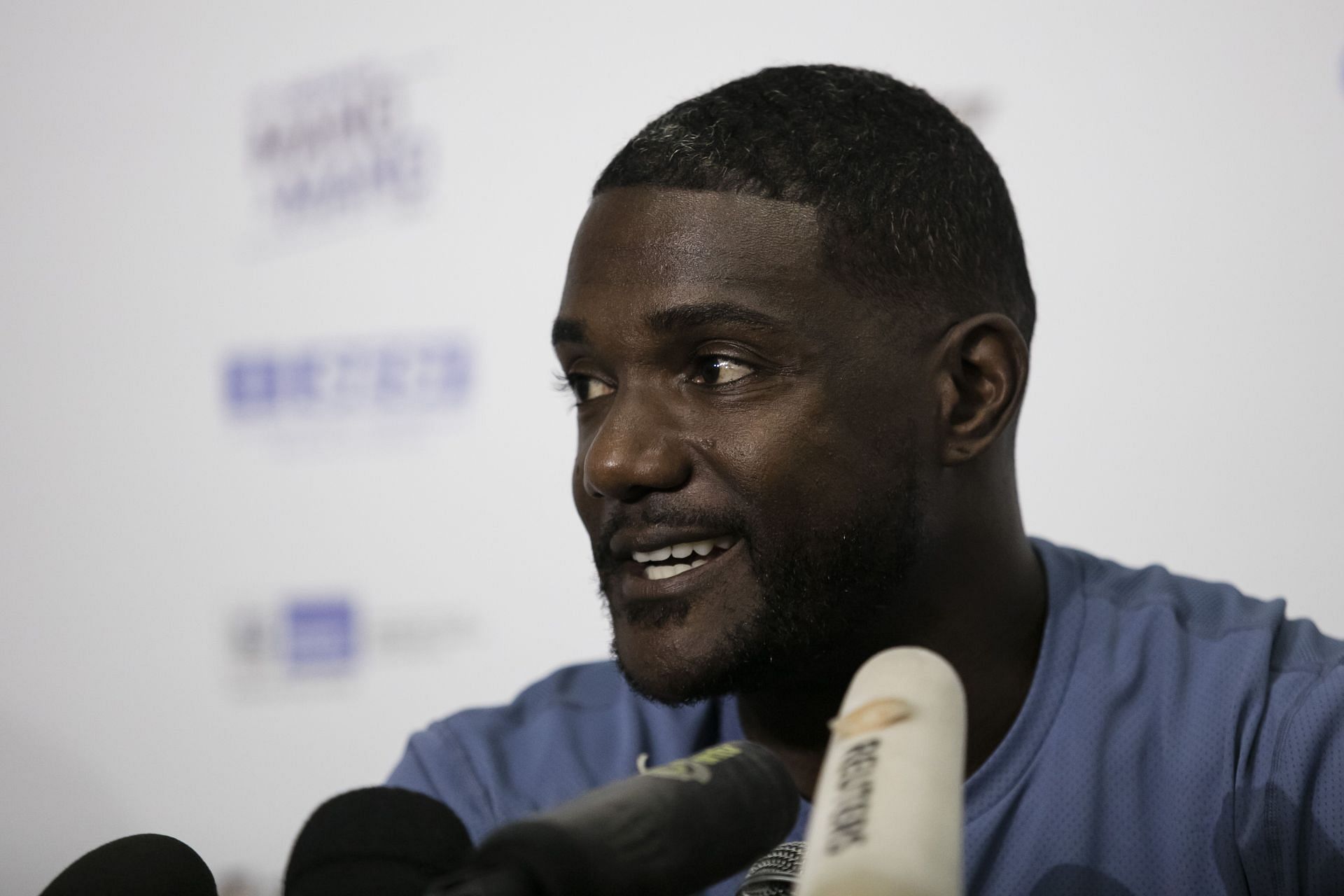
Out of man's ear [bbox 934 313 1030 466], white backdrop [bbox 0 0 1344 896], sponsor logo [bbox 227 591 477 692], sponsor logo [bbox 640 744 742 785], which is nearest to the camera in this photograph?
sponsor logo [bbox 640 744 742 785]

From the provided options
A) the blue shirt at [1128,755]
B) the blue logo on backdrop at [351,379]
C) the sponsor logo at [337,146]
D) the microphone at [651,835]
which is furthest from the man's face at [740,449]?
the sponsor logo at [337,146]

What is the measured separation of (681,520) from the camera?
1.11 m

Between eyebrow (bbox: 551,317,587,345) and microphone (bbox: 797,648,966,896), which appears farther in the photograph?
eyebrow (bbox: 551,317,587,345)

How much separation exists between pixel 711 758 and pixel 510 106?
1.64 metres

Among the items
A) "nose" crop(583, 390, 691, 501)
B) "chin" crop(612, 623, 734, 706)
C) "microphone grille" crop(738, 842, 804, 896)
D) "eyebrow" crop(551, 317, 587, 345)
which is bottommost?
"microphone grille" crop(738, 842, 804, 896)

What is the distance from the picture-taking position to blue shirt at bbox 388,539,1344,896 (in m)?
1.14

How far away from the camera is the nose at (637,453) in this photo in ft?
3.62

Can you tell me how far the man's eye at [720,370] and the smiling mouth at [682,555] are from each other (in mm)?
131

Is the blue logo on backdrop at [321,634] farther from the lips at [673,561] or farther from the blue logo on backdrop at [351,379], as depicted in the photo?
the lips at [673,561]

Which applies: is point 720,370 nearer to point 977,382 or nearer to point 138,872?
point 977,382

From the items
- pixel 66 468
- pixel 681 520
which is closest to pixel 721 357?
pixel 681 520

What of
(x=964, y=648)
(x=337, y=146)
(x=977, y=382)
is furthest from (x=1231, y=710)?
(x=337, y=146)

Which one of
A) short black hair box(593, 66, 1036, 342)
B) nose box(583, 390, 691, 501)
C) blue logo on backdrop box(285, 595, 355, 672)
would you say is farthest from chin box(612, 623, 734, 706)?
blue logo on backdrop box(285, 595, 355, 672)

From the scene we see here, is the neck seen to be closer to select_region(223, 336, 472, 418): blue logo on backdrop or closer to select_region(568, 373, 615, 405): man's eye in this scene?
select_region(568, 373, 615, 405): man's eye
